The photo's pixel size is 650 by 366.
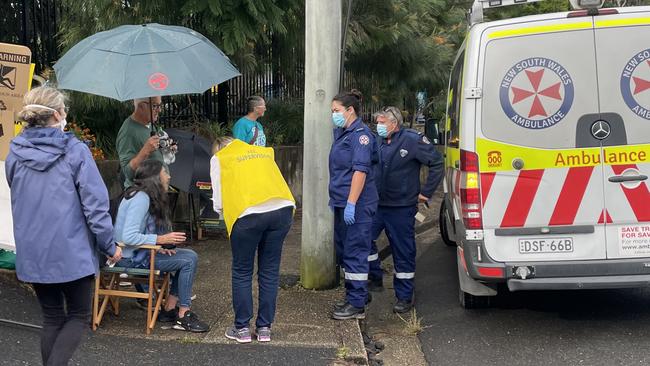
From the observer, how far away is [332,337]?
5.12 meters

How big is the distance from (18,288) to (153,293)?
3.89ft

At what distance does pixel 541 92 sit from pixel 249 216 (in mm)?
2159

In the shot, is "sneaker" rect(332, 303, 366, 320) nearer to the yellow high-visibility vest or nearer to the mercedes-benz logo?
the yellow high-visibility vest

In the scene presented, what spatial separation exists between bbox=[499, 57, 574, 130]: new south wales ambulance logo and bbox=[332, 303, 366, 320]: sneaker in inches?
76.5

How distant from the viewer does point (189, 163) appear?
301 inches

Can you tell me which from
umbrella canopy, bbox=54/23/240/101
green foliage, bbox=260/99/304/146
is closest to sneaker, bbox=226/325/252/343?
umbrella canopy, bbox=54/23/240/101

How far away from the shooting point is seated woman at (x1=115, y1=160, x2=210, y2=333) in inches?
190

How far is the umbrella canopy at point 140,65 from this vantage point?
5.00m

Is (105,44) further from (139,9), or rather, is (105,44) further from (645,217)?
(645,217)

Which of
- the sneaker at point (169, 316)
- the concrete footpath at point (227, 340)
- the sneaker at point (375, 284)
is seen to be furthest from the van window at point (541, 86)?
the sneaker at point (169, 316)

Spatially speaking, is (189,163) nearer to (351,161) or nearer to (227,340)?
(351,161)

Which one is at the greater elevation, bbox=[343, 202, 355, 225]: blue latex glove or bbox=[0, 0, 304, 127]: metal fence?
bbox=[0, 0, 304, 127]: metal fence

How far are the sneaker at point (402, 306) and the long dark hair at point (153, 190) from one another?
2.15m

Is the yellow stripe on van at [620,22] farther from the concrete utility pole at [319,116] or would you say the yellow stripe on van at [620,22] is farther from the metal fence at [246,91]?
the metal fence at [246,91]
